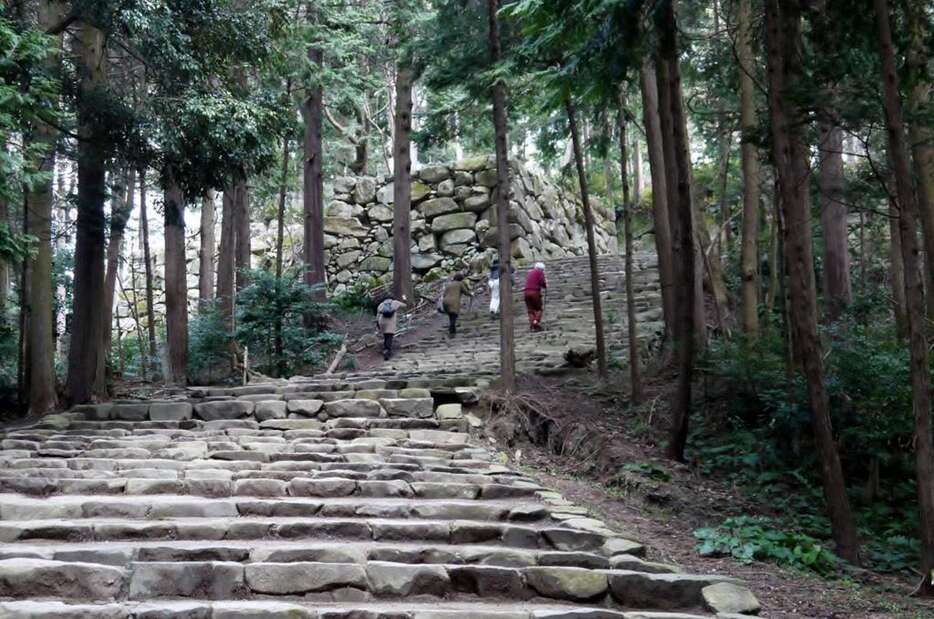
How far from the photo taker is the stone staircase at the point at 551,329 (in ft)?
45.8

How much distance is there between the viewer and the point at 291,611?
16.2ft

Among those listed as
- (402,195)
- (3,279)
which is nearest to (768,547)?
(402,195)

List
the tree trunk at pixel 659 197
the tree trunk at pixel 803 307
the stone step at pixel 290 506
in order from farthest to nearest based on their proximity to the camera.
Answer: the tree trunk at pixel 659 197 → the tree trunk at pixel 803 307 → the stone step at pixel 290 506

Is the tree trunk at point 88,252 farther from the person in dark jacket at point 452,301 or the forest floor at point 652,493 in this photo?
the person in dark jacket at point 452,301

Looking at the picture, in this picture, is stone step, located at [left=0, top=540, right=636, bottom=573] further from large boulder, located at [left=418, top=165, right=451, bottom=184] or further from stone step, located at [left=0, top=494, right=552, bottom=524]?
large boulder, located at [left=418, top=165, right=451, bottom=184]

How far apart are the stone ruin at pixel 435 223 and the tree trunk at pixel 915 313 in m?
16.4

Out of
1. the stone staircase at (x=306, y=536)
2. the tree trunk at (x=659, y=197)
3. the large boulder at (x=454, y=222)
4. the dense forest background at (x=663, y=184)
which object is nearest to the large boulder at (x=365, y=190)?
the large boulder at (x=454, y=222)

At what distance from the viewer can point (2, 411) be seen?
12641 millimetres

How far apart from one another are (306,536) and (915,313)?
16.7 feet

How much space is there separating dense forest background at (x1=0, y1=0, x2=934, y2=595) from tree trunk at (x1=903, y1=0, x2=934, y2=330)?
0.12ft

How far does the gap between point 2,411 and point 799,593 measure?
11.5 m

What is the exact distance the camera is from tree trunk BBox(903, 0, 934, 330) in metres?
8.11

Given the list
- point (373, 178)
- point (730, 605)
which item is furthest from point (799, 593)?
point (373, 178)

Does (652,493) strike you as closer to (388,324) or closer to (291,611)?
(291,611)
